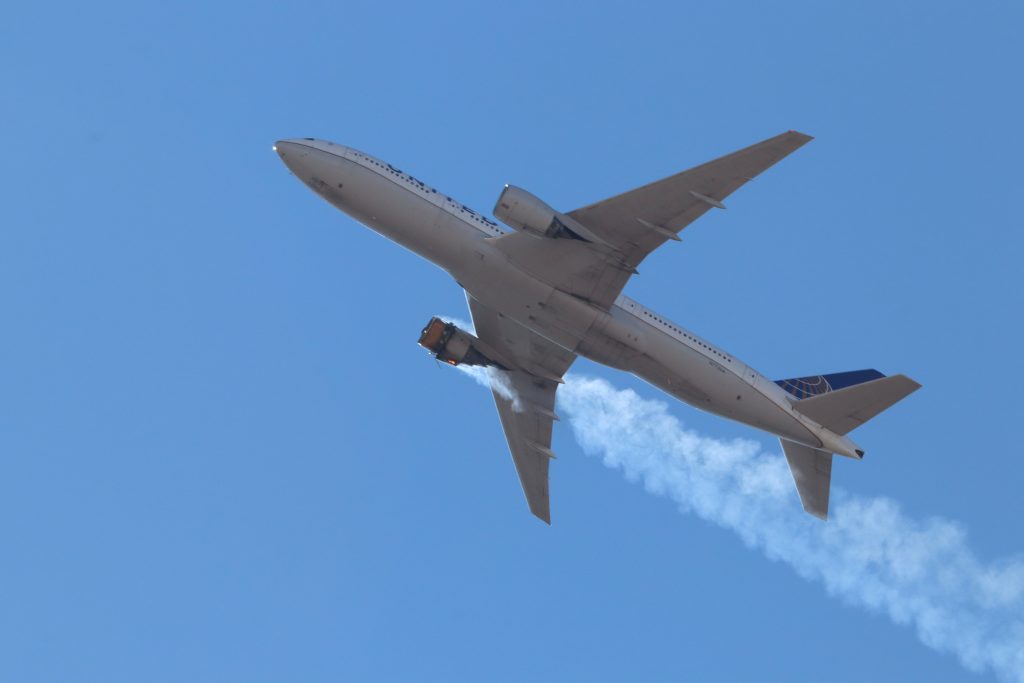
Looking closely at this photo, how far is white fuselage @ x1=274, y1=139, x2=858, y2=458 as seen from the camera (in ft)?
179

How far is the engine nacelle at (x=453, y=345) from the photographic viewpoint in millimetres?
62594

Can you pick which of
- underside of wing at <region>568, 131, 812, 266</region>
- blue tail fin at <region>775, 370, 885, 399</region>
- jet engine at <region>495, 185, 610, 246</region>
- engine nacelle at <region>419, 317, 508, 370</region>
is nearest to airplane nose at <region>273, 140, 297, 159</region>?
jet engine at <region>495, 185, 610, 246</region>

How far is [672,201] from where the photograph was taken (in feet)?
174

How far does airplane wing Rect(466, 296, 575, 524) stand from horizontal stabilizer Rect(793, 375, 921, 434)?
42.3 feet

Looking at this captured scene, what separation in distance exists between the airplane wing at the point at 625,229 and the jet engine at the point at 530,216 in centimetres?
61

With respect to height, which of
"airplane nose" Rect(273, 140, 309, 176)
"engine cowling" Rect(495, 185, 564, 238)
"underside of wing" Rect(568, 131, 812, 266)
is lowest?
"airplane nose" Rect(273, 140, 309, 176)

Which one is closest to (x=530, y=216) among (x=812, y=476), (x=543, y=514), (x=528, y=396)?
(x=528, y=396)

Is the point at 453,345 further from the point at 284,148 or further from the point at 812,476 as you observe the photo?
the point at 812,476

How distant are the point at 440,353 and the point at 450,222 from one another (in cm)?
993

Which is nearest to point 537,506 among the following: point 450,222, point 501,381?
point 501,381

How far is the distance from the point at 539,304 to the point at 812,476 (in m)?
14.9

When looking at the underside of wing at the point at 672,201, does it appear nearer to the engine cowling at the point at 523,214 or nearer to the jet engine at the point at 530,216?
the jet engine at the point at 530,216

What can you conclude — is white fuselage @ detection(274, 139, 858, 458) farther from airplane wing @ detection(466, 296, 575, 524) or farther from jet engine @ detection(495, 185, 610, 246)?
airplane wing @ detection(466, 296, 575, 524)

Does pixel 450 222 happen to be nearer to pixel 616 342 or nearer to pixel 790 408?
pixel 616 342
